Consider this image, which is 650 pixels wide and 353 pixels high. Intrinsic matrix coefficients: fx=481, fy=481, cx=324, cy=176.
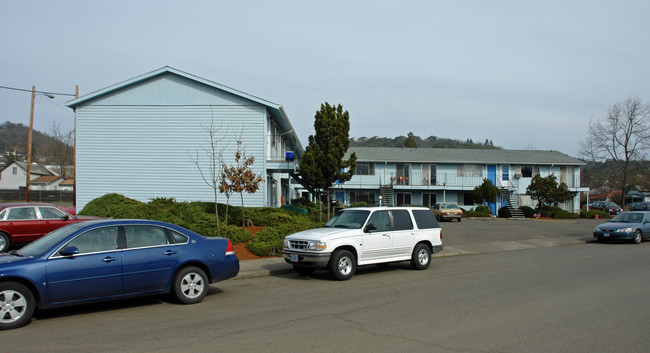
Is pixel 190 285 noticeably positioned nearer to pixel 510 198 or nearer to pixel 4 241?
pixel 4 241

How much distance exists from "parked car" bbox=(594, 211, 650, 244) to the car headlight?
50.9 feet

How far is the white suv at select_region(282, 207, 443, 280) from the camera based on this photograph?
1090 cm

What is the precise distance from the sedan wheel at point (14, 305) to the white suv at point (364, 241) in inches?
219

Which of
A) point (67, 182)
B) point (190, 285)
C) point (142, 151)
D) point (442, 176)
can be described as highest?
point (142, 151)

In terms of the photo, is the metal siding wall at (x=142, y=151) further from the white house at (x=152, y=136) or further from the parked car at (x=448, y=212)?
the parked car at (x=448, y=212)

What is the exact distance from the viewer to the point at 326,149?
20.3 m

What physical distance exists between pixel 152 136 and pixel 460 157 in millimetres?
31283

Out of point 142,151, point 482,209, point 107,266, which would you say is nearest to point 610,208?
point 482,209

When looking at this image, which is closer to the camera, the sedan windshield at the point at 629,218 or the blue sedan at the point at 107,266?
the blue sedan at the point at 107,266

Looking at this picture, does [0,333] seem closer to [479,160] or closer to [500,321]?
[500,321]

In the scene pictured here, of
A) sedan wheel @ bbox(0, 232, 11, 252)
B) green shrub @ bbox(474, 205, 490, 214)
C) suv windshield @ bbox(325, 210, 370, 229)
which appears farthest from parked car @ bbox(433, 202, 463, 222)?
sedan wheel @ bbox(0, 232, 11, 252)

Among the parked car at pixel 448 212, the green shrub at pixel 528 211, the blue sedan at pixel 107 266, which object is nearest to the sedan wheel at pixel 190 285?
the blue sedan at pixel 107 266

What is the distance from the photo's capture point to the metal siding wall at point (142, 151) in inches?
950

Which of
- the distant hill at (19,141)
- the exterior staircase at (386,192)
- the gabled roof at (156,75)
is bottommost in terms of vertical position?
the exterior staircase at (386,192)
